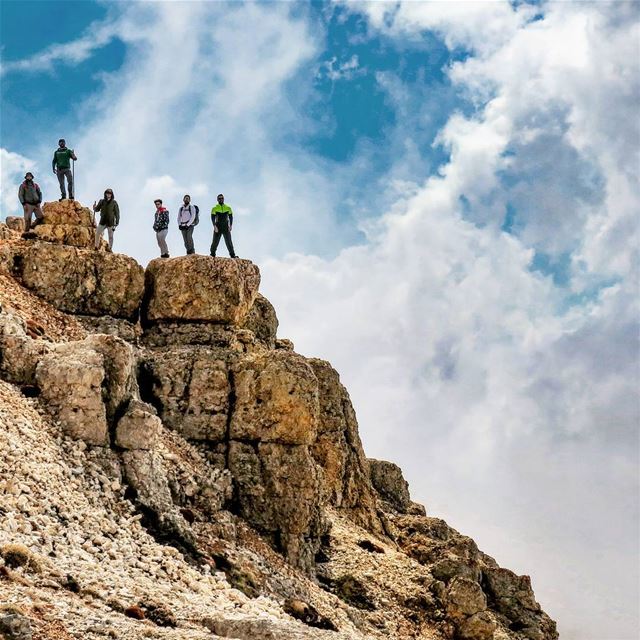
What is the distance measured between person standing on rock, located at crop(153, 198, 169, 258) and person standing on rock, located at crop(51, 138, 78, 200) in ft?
15.8

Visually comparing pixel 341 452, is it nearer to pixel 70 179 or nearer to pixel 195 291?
pixel 195 291

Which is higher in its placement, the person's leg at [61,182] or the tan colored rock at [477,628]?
the person's leg at [61,182]

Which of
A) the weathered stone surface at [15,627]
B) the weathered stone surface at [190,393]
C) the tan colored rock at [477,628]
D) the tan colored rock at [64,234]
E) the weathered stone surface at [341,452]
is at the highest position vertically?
the tan colored rock at [64,234]

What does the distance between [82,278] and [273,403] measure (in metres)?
12.5

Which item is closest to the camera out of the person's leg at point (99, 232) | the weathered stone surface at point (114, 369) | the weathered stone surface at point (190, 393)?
the weathered stone surface at point (114, 369)

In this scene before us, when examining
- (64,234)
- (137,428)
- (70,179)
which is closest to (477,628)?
(137,428)

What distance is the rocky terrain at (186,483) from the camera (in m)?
26.5

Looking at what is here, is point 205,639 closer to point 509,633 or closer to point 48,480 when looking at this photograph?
point 48,480

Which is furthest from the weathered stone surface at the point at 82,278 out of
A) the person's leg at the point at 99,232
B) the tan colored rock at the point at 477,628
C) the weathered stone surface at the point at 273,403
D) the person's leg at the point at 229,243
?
the tan colored rock at the point at 477,628

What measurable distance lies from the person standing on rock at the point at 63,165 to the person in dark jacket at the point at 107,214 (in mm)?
1807

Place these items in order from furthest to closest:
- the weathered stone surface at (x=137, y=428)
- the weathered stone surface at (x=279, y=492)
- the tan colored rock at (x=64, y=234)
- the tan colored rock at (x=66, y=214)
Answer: the tan colored rock at (x=66, y=214) → the tan colored rock at (x=64, y=234) → the weathered stone surface at (x=279, y=492) → the weathered stone surface at (x=137, y=428)

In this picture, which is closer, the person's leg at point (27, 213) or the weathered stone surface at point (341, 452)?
the person's leg at point (27, 213)

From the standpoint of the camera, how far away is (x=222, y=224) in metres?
52.3

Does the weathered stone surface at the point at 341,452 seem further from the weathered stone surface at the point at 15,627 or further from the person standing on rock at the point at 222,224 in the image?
the weathered stone surface at the point at 15,627
